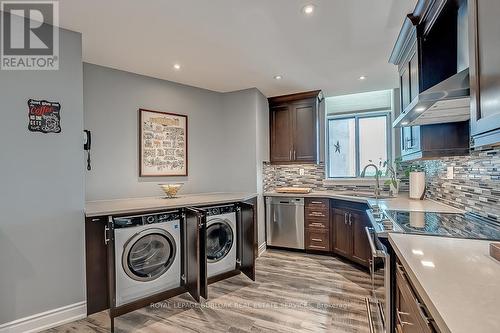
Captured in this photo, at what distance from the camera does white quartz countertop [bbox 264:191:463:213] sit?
7.34 feet

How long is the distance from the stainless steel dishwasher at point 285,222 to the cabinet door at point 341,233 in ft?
1.63

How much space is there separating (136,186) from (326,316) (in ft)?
8.46

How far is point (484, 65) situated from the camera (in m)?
1.00

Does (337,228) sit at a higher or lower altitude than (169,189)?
lower

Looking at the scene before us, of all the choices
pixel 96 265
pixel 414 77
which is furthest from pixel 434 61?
pixel 96 265

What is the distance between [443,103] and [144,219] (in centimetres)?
245

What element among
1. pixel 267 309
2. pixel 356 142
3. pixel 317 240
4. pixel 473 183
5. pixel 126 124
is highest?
pixel 126 124

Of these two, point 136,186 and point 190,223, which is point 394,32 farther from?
point 136,186

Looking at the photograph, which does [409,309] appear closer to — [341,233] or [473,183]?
[473,183]

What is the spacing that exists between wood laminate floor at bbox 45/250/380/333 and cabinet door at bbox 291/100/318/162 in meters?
1.80

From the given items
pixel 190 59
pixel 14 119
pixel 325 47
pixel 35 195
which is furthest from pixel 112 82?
pixel 325 47

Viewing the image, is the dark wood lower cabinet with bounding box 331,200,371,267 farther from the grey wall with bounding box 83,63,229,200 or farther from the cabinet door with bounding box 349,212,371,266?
the grey wall with bounding box 83,63,229,200

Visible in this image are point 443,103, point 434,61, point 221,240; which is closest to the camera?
point 443,103

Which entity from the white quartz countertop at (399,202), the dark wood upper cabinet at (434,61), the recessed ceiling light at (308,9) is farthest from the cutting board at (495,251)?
the recessed ceiling light at (308,9)
